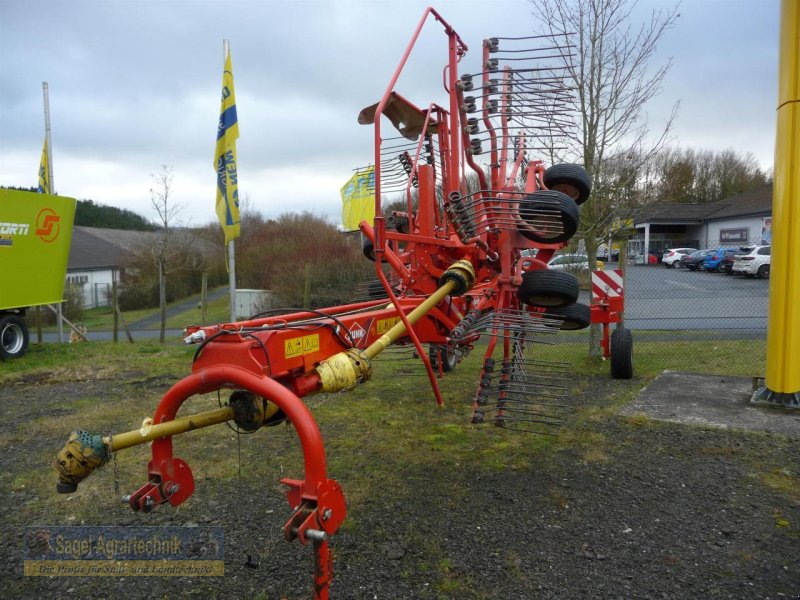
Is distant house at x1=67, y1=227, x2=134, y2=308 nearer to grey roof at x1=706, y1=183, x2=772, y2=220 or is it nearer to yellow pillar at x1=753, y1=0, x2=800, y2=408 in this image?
yellow pillar at x1=753, y1=0, x2=800, y2=408

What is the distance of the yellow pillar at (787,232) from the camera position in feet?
17.5

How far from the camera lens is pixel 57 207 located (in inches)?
389

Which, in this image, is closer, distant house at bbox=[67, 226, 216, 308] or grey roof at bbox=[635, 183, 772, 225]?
distant house at bbox=[67, 226, 216, 308]

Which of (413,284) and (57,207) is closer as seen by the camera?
(413,284)

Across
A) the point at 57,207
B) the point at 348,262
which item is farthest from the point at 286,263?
the point at 57,207

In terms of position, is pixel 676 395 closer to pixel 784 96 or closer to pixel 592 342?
pixel 592 342

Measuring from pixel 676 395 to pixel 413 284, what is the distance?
3.56m

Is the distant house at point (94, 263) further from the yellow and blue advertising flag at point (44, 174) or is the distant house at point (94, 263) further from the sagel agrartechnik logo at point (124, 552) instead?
the sagel agrartechnik logo at point (124, 552)

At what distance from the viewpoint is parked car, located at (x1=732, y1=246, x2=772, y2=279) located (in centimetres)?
2191

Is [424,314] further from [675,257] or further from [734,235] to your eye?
[734,235]

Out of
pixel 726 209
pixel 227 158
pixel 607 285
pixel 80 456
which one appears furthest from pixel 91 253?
pixel 726 209

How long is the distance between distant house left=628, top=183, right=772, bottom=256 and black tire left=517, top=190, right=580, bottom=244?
2709 centimetres

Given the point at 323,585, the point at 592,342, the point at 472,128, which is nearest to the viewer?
the point at 323,585

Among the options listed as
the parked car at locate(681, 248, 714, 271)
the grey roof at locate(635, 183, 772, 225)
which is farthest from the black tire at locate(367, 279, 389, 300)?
the grey roof at locate(635, 183, 772, 225)
